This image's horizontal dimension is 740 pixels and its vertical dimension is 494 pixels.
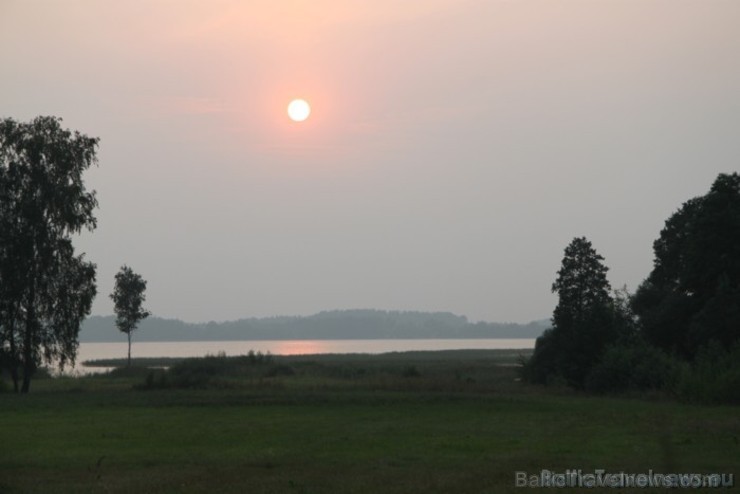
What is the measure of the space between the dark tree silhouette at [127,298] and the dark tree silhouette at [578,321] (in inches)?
1723

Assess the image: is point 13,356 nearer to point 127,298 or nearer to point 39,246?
point 39,246

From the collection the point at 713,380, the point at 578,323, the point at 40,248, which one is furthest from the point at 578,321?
the point at 40,248

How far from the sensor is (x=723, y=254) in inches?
2484

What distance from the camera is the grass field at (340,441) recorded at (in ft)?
74.5

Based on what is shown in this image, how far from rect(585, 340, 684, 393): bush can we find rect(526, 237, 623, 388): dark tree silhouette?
3.59 meters

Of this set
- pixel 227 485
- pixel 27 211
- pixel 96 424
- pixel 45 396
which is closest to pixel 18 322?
pixel 27 211

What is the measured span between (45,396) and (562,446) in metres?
37.3

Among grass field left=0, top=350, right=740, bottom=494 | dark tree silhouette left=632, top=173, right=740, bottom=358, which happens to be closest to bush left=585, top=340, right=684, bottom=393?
dark tree silhouette left=632, top=173, right=740, bottom=358

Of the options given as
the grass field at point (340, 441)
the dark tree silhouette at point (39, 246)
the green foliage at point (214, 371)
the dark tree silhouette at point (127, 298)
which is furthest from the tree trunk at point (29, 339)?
the dark tree silhouette at point (127, 298)

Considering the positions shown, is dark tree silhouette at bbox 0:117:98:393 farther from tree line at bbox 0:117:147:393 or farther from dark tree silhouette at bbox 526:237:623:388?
dark tree silhouette at bbox 526:237:623:388

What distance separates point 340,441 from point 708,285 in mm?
40661

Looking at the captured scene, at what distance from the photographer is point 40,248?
217ft

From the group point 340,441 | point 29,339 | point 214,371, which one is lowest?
point 340,441

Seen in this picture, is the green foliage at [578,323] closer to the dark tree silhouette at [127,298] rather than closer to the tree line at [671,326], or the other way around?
the tree line at [671,326]
